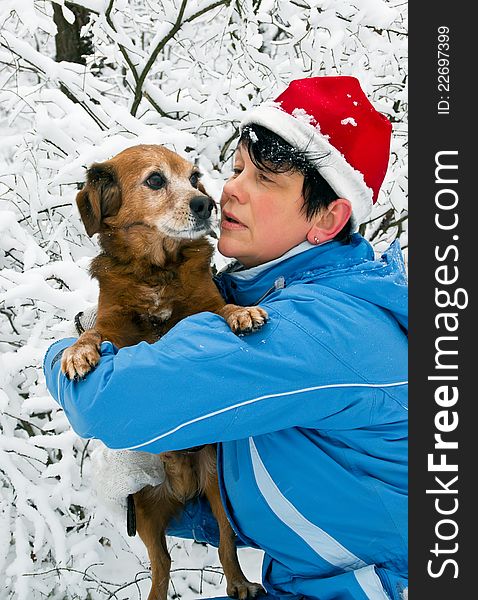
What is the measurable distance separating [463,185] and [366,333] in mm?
462

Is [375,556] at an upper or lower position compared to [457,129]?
lower

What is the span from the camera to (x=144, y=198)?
297 cm

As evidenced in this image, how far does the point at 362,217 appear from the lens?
8.02 ft

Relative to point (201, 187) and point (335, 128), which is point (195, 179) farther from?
point (335, 128)

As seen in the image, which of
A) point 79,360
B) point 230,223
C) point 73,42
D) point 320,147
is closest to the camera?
point 79,360

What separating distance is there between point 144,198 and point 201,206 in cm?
24

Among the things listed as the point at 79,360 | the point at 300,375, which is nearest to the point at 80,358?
the point at 79,360

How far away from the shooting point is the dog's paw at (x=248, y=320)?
6.43 feet

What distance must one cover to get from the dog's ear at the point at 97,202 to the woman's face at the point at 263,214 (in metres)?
0.71

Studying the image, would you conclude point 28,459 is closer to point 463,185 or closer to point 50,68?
point 50,68

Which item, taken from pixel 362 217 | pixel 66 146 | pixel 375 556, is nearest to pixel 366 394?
pixel 375 556

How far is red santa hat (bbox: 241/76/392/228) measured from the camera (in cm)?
228

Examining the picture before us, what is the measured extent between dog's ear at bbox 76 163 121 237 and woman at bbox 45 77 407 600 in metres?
0.67

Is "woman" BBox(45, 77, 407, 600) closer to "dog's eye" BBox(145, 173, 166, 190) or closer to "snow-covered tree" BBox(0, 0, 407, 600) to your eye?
"dog's eye" BBox(145, 173, 166, 190)
